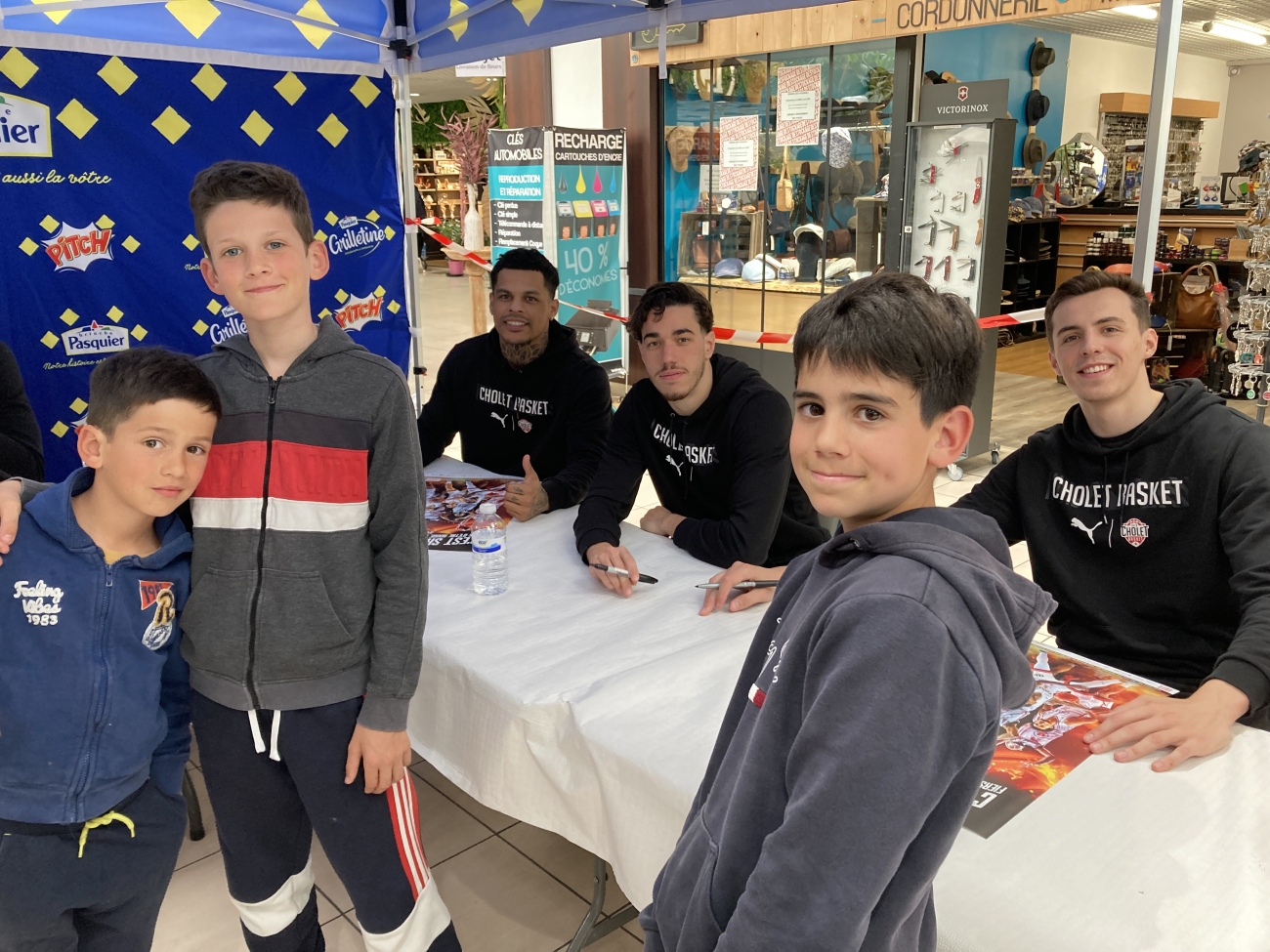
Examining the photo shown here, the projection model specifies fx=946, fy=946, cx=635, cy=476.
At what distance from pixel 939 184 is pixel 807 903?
5.77 metres

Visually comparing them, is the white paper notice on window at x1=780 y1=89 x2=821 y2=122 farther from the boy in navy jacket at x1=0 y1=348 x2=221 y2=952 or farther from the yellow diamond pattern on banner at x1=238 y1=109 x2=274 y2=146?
the boy in navy jacket at x1=0 y1=348 x2=221 y2=952

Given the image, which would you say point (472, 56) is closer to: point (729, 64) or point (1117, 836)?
point (1117, 836)

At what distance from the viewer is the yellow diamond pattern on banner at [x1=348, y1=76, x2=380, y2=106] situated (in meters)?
3.76

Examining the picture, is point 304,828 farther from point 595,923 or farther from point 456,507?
point 456,507

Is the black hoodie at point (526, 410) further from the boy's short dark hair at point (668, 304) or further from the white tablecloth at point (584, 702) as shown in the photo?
the white tablecloth at point (584, 702)

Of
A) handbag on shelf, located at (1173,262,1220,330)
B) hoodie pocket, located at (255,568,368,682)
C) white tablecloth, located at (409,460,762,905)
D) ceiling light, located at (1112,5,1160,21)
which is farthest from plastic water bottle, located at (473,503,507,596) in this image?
ceiling light, located at (1112,5,1160,21)

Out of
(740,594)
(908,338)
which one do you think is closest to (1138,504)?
(740,594)

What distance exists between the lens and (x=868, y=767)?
2.31 ft

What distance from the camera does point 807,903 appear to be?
72cm

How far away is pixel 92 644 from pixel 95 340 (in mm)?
2232

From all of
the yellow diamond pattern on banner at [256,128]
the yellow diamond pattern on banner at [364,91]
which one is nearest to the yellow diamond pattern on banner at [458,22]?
the yellow diamond pattern on banner at [364,91]

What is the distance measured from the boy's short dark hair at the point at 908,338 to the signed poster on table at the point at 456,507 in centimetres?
164

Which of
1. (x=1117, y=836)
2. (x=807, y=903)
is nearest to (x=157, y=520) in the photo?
(x=807, y=903)

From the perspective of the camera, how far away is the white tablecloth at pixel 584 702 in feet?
4.86
